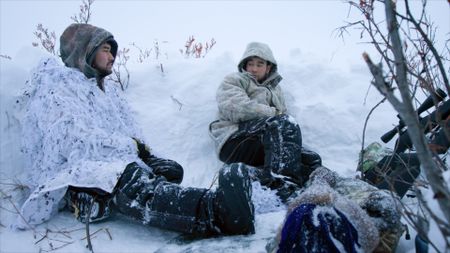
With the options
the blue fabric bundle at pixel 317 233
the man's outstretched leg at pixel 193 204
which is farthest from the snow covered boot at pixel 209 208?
the blue fabric bundle at pixel 317 233

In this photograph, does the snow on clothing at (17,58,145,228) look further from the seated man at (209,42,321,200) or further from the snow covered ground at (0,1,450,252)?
the seated man at (209,42,321,200)

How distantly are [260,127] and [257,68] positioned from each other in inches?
36.7

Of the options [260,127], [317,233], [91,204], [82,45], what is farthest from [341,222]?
[82,45]

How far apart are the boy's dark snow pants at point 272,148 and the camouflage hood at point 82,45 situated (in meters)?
1.27

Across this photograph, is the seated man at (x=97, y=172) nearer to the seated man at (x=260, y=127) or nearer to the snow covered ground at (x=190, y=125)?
the snow covered ground at (x=190, y=125)

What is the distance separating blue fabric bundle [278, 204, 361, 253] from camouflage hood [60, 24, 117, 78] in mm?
2130

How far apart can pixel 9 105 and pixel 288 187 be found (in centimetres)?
233

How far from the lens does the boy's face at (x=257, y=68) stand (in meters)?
3.82

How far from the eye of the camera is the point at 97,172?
7.41 feet

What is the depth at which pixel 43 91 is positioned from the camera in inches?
104

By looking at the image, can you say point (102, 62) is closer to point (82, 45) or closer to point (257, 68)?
point (82, 45)

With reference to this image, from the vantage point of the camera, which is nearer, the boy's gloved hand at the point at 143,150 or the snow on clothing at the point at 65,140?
the snow on clothing at the point at 65,140

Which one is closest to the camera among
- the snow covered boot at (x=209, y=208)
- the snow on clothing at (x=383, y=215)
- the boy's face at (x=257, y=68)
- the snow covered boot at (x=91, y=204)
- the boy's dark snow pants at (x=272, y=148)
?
the snow on clothing at (x=383, y=215)

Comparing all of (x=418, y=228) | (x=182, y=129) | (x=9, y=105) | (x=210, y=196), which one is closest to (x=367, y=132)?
(x=182, y=129)
